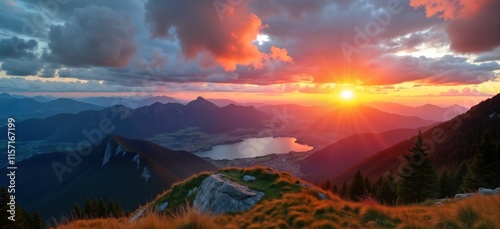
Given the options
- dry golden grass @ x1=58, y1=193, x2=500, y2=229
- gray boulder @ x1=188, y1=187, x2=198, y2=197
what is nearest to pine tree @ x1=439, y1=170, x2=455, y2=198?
dry golden grass @ x1=58, y1=193, x2=500, y2=229

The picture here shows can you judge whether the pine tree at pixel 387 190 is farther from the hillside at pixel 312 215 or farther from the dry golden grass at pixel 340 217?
the dry golden grass at pixel 340 217

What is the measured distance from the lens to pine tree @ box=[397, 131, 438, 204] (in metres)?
37.3

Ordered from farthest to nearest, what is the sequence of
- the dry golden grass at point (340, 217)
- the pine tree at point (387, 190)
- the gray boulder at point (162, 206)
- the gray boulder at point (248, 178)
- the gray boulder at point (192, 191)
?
the pine tree at point (387, 190)
the gray boulder at point (248, 178)
the gray boulder at point (192, 191)
the gray boulder at point (162, 206)
the dry golden grass at point (340, 217)

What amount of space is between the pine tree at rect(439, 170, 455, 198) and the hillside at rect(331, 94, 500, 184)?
8589cm

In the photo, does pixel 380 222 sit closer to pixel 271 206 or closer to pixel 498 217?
pixel 498 217

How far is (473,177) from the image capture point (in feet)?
122

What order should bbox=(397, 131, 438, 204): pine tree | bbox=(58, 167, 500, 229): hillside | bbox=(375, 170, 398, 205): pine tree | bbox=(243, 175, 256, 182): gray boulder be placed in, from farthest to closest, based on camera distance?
bbox=(375, 170, 398, 205): pine tree → bbox=(397, 131, 438, 204): pine tree → bbox=(243, 175, 256, 182): gray boulder → bbox=(58, 167, 500, 229): hillside

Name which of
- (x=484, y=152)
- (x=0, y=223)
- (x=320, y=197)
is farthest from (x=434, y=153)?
(x=0, y=223)

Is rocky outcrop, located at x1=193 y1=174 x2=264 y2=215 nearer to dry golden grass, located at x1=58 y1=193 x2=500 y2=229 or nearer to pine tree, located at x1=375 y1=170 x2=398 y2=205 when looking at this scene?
dry golden grass, located at x1=58 y1=193 x2=500 y2=229

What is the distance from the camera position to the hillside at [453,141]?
141 meters

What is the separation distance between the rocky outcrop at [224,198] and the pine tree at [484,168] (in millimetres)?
38233

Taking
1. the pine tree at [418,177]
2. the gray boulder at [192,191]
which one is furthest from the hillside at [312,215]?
the pine tree at [418,177]

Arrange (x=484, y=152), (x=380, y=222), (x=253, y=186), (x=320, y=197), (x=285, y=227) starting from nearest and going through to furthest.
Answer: (x=380, y=222)
(x=285, y=227)
(x=320, y=197)
(x=253, y=186)
(x=484, y=152)

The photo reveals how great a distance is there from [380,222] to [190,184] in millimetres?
19224
